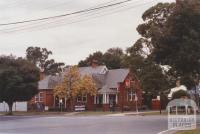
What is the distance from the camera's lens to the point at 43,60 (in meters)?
149

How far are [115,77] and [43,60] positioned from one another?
67757 millimetres

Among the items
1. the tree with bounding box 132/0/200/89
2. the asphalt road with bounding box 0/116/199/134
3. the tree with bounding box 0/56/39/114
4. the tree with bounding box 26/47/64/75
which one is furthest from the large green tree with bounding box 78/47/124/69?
the tree with bounding box 132/0/200/89

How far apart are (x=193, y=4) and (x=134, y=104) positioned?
48.7 metres

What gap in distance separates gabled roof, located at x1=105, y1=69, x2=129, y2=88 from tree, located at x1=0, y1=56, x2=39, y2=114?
15.5 meters

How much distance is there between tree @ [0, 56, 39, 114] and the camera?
67750mm

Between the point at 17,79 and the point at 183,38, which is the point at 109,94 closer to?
the point at 17,79

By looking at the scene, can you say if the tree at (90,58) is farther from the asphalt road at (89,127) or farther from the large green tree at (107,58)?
the asphalt road at (89,127)

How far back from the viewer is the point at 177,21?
35531 mm

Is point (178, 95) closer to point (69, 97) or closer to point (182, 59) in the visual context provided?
point (69, 97)

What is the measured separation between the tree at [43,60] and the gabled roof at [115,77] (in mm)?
58610

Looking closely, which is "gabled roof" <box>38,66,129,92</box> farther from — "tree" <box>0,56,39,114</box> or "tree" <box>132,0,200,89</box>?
"tree" <box>132,0,200,89</box>

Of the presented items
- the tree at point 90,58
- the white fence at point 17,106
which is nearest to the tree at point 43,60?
the tree at point 90,58

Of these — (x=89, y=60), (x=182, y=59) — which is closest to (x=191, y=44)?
(x=182, y=59)

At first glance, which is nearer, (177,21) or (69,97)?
(177,21)
